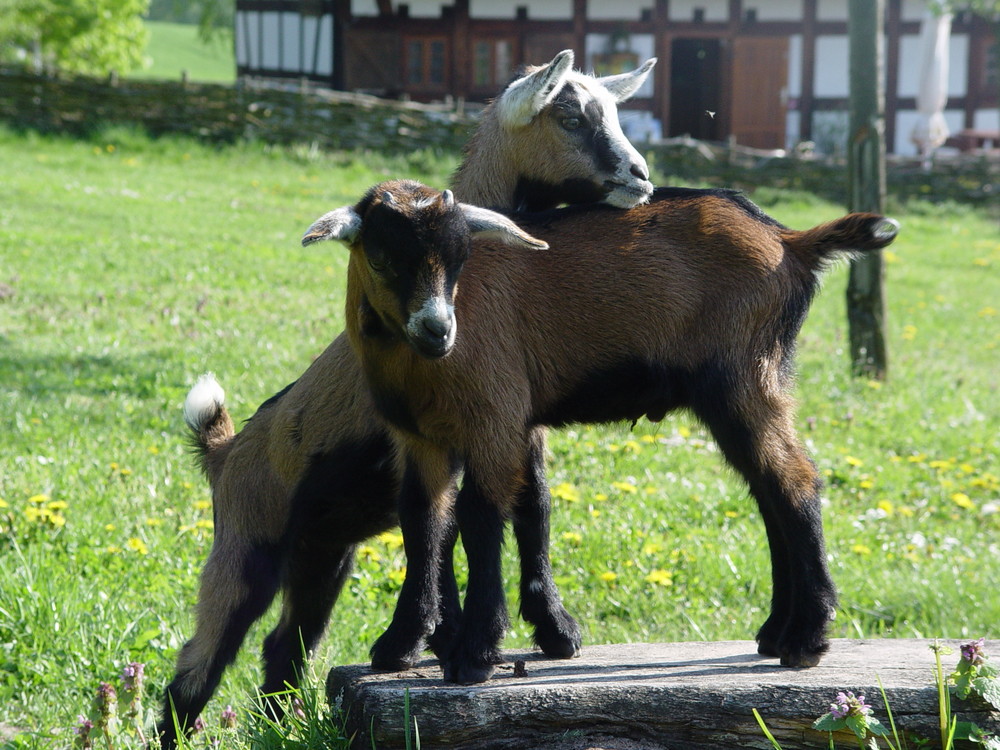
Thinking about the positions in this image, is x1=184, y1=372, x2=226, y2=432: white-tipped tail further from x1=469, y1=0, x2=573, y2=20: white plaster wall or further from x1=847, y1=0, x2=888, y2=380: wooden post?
x1=469, y1=0, x2=573, y2=20: white plaster wall

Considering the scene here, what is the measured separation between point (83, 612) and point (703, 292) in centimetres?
272

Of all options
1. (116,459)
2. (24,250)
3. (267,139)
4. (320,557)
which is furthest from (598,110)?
(267,139)

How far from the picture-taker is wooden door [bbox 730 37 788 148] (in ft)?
79.4

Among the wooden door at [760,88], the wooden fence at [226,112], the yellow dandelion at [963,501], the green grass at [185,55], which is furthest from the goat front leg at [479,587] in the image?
the green grass at [185,55]

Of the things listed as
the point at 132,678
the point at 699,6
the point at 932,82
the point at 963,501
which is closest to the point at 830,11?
the point at 699,6

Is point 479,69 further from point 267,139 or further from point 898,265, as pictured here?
point 898,265

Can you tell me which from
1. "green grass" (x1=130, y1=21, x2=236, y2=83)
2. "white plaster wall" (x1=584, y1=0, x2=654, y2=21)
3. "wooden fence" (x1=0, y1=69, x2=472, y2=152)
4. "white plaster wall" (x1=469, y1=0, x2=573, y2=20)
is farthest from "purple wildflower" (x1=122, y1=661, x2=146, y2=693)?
"green grass" (x1=130, y1=21, x2=236, y2=83)

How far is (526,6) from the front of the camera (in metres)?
24.0

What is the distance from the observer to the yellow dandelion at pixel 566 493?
227 inches

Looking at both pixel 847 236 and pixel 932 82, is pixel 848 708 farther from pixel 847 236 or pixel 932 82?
pixel 932 82

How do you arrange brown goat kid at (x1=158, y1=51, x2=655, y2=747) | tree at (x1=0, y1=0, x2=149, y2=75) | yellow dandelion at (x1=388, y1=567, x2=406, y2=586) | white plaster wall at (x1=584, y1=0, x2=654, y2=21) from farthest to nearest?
tree at (x1=0, y1=0, x2=149, y2=75), white plaster wall at (x1=584, y1=0, x2=654, y2=21), yellow dandelion at (x1=388, y1=567, x2=406, y2=586), brown goat kid at (x1=158, y1=51, x2=655, y2=747)

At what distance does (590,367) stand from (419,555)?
0.78m

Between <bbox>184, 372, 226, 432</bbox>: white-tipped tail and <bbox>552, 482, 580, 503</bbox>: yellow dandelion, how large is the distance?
2.03m

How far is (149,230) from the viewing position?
39.6ft
